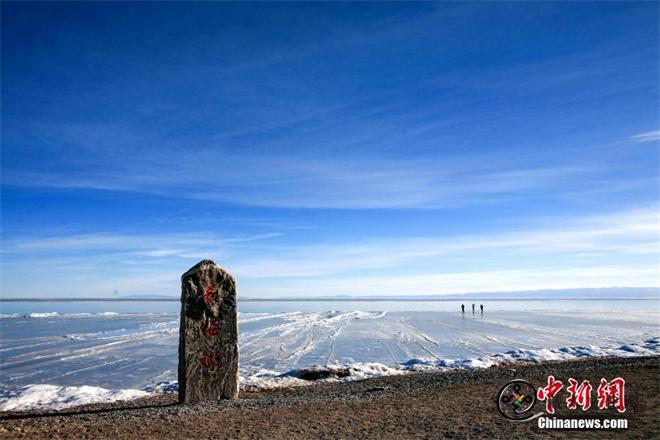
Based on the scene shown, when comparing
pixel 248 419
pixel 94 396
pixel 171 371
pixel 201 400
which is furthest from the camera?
pixel 171 371

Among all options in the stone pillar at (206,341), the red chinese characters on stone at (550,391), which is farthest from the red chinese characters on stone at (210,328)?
the red chinese characters on stone at (550,391)

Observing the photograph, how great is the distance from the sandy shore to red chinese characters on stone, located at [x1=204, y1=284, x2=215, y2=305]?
8.26ft

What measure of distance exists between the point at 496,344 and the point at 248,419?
20.2 m

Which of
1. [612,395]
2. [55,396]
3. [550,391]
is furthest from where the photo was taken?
[55,396]

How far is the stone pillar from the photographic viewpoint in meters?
11.8

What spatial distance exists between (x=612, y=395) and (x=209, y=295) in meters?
9.51

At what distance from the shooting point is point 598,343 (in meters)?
26.0

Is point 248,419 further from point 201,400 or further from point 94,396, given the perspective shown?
point 94,396

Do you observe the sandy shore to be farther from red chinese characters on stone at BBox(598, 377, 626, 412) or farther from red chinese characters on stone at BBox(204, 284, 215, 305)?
red chinese characters on stone at BBox(204, 284, 215, 305)

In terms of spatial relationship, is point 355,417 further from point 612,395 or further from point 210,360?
point 612,395

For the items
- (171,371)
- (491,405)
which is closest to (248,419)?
(491,405)

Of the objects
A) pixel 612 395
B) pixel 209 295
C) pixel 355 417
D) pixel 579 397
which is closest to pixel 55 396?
pixel 209 295

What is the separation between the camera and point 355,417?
938 centimetres

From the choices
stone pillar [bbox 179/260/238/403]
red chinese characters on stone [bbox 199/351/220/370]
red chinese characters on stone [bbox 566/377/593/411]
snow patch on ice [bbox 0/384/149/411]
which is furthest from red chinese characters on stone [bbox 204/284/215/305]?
red chinese characters on stone [bbox 566/377/593/411]
